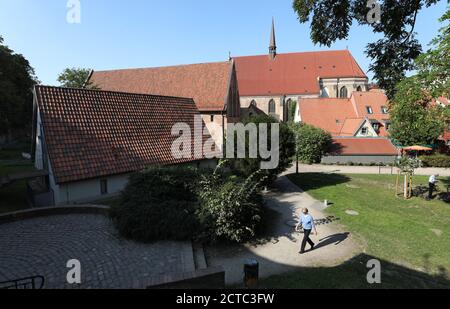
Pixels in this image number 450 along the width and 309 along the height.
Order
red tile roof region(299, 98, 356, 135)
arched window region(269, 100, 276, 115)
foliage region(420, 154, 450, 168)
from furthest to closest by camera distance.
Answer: arched window region(269, 100, 276, 115) < red tile roof region(299, 98, 356, 135) < foliage region(420, 154, 450, 168)

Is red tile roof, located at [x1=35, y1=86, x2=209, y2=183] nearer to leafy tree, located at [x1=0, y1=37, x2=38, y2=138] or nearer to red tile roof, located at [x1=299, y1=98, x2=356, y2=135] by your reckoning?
leafy tree, located at [x1=0, y1=37, x2=38, y2=138]

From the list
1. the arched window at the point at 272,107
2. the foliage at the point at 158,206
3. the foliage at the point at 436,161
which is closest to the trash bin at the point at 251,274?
the foliage at the point at 158,206

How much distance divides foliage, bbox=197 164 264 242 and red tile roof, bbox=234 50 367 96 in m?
50.9

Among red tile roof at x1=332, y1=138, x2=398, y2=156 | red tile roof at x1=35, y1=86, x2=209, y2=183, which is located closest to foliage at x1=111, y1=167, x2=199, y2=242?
red tile roof at x1=35, y1=86, x2=209, y2=183

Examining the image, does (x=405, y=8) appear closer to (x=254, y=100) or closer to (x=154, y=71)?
(x=154, y=71)

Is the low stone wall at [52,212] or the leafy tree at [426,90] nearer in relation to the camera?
the leafy tree at [426,90]

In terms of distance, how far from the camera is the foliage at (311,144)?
36.1m

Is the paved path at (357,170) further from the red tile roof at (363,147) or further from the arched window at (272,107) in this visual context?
the arched window at (272,107)

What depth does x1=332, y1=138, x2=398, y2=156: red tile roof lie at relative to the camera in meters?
36.5

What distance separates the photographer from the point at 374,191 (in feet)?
70.7

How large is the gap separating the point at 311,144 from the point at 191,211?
27.4 meters

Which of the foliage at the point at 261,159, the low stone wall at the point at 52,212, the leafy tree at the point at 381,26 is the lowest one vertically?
the low stone wall at the point at 52,212

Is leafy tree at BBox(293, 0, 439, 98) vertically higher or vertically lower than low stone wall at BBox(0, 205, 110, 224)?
higher

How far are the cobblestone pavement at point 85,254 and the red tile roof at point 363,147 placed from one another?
31.2m
